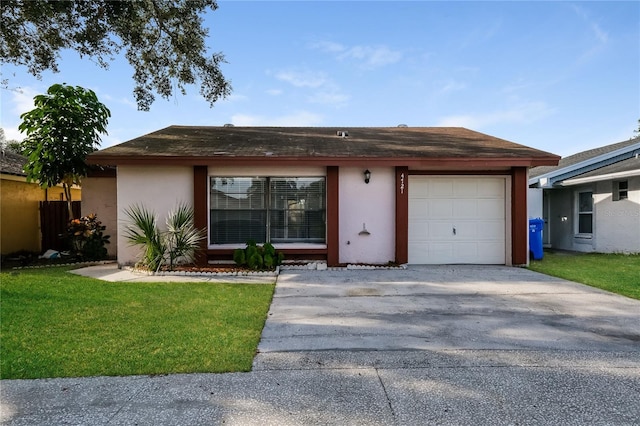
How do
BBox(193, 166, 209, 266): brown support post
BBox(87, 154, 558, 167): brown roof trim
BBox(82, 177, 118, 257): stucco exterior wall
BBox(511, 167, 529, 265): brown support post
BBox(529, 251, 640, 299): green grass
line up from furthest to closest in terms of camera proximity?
BBox(82, 177, 118, 257): stucco exterior wall, BBox(511, 167, 529, 265): brown support post, BBox(193, 166, 209, 266): brown support post, BBox(87, 154, 558, 167): brown roof trim, BBox(529, 251, 640, 299): green grass

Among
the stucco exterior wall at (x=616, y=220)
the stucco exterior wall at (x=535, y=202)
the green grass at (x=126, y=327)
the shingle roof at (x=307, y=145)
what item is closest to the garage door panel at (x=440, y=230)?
the shingle roof at (x=307, y=145)

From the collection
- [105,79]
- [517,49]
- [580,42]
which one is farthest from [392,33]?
[105,79]

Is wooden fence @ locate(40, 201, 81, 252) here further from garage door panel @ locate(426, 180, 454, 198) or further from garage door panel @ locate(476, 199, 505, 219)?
garage door panel @ locate(476, 199, 505, 219)

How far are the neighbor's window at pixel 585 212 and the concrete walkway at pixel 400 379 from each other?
860 centimetres

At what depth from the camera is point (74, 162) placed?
984 centimetres

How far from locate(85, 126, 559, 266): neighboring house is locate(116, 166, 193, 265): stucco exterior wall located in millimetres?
24

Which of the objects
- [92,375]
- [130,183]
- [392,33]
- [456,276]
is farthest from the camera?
[392,33]

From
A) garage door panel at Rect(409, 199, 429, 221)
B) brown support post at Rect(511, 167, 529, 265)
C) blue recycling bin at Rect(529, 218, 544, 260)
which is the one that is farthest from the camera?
blue recycling bin at Rect(529, 218, 544, 260)

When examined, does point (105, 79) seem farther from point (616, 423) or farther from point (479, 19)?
point (616, 423)

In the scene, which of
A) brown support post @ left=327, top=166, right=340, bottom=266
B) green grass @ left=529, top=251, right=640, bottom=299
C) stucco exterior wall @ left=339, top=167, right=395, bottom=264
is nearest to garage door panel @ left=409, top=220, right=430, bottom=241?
stucco exterior wall @ left=339, top=167, right=395, bottom=264

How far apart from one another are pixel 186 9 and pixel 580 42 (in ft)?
34.0

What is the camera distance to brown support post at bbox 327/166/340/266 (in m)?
8.85

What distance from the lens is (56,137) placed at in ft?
31.9

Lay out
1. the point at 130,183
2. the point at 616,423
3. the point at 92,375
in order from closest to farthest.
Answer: the point at 616,423 → the point at 92,375 → the point at 130,183
